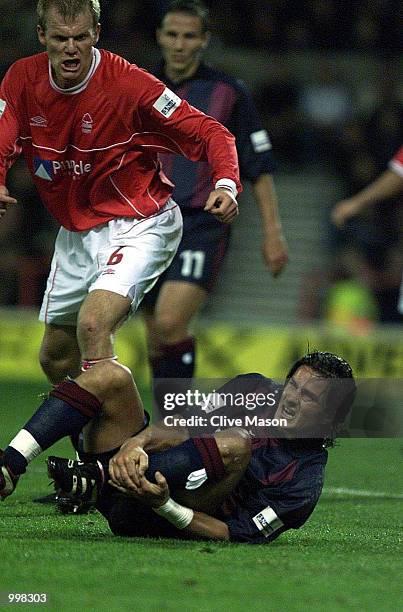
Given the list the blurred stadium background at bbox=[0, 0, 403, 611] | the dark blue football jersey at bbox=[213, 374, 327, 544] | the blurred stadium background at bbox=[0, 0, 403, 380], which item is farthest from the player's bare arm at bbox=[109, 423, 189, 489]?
the blurred stadium background at bbox=[0, 0, 403, 380]

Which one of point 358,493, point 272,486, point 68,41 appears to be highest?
point 68,41

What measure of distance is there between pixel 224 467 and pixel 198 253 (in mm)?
2754

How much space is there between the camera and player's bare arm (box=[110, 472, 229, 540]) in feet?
13.6

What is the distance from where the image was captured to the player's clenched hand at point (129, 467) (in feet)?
13.6

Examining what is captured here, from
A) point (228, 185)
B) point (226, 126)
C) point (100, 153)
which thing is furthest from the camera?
point (226, 126)

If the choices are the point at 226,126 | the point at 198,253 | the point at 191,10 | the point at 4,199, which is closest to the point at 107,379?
the point at 4,199

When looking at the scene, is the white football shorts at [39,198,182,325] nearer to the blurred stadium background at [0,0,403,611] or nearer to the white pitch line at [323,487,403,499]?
the blurred stadium background at [0,0,403,611]

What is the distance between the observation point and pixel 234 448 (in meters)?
4.18

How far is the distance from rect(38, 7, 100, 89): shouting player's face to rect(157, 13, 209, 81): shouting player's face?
1861mm

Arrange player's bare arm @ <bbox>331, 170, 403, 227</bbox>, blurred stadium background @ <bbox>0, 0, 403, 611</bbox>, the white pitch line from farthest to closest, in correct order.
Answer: blurred stadium background @ <bbox>0, 0, 403, 611</bbox>
player's bare arm @ <bbox>331, 170, 403, 227</bbox>
the white pitch line

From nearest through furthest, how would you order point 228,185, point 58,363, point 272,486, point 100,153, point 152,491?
1. point 152,491
2. point 272,486
3. point 228,185
4. point 100,153
5. point 58,363

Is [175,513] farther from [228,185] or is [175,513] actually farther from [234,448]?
[228,185]

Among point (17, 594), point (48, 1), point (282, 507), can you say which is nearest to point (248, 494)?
point (282, 507)

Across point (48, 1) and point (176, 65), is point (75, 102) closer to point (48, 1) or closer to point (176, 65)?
point (48, 1)
